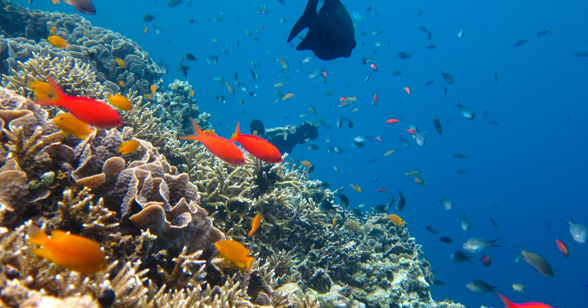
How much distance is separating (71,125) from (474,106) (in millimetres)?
108740

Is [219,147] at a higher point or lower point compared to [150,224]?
higher

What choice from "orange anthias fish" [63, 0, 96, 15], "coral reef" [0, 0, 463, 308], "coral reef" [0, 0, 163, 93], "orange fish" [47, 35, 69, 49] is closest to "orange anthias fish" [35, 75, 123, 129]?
"coral reef" [0, 0, 463, 308]

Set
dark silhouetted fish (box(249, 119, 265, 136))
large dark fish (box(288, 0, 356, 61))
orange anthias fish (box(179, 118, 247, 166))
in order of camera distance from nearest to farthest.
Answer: orange anthias fish (box(179, 118, 247, 166))
large dark fish (box(288, 0, 356, 61))
dark silhouetted fish (box(249, 119, 265, 136))

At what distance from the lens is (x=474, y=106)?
8600cm

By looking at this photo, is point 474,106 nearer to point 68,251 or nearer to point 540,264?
point 540,264

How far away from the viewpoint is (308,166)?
8.03 m

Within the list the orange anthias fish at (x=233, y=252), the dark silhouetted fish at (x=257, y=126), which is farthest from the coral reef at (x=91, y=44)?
the orange anthias fish at (x=233, y=252)

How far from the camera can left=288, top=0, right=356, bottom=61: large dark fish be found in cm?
261

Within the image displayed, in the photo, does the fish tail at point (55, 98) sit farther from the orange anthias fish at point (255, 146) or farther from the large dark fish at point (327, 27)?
the large dark fish at point (327, 27)

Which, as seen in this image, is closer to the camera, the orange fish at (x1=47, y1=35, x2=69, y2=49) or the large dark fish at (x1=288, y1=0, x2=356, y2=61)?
the large dark fish at (x1=288, y1=0, x2=356, y2=61)

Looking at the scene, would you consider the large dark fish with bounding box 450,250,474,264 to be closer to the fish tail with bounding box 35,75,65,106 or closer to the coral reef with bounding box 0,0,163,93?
the fish tail with bounding box 35,75,65,106

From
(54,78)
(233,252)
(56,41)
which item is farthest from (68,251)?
(56,41)

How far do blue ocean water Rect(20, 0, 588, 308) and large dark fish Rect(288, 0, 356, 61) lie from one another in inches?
2630

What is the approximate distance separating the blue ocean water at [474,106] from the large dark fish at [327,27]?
66813mm
